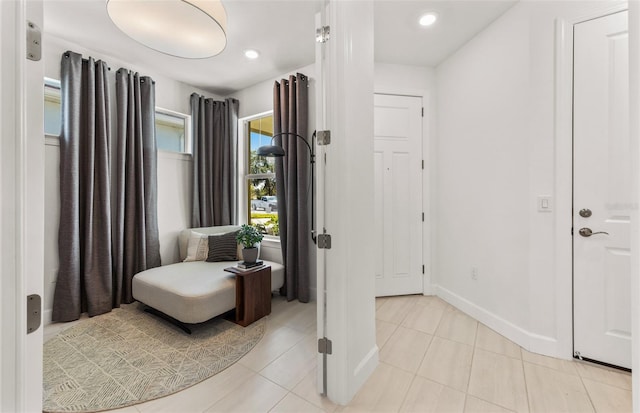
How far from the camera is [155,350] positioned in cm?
199

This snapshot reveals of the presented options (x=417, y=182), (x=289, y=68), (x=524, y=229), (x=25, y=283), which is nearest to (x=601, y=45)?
(x=524, y=229)

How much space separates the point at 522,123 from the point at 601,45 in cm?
60

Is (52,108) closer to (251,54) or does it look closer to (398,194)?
(251,54)

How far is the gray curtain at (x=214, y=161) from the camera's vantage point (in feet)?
11.3

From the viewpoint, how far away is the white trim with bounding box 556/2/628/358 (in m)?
1.83

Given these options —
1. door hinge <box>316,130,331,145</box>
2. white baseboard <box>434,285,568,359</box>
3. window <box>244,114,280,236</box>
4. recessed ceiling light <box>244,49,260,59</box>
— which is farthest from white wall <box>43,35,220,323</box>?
white baseboard <box>434,285,568,359</box>

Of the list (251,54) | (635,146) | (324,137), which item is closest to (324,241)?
(324,137)

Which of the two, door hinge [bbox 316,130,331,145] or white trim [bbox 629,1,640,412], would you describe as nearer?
white trim [bbox 629,1,640,412]

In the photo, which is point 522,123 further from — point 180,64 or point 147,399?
point 180,64

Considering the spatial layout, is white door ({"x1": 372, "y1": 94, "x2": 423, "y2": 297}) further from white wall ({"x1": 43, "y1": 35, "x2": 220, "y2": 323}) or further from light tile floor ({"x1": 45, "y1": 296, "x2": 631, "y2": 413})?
white wall ({"x1": 43, "y1": 35, "x2": 220, "y2": 323})

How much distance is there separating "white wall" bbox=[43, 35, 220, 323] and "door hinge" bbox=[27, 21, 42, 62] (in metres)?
2.65

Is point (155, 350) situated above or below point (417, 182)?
below

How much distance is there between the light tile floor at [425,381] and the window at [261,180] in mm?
1649

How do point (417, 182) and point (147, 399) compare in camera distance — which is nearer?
point (147, 399)
